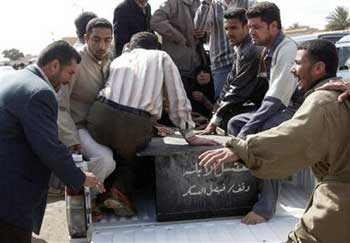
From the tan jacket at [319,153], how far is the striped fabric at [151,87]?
130cm

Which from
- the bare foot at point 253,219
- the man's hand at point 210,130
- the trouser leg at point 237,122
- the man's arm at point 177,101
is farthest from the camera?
the man's hand at point 210,130

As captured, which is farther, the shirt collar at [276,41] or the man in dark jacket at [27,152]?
the shirt collar at [276,41]

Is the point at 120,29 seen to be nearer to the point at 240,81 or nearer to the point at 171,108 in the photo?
the point at 240,81

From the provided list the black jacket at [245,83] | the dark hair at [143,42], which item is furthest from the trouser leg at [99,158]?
the black jacket at [245,83]

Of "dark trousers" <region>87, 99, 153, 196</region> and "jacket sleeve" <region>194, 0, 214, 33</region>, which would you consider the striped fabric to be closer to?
"dark trousers" <region>87, 99, 153, 196</region>

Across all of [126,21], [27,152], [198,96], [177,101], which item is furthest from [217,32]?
[27,152]

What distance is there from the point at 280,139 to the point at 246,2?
3.26 metres

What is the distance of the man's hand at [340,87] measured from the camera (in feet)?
6.77

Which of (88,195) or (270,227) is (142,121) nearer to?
(88,195)

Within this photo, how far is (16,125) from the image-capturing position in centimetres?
274

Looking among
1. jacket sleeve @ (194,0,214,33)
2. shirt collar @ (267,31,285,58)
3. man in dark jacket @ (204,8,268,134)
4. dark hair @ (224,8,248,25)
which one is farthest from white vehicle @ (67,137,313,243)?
jacket sleeve @ (194,0,214,33)

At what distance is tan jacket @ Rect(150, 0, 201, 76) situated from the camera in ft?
16.4

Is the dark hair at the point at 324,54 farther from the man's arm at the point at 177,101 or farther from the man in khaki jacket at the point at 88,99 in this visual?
the man in khaki jacket at the point at 88,99

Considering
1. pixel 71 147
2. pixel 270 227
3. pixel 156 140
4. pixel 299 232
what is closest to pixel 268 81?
pixel 156 140
